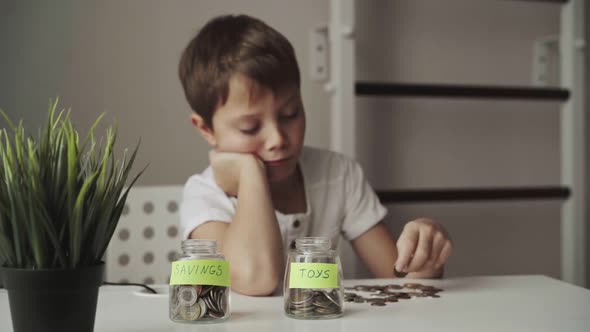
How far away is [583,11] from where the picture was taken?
1644 millimetres

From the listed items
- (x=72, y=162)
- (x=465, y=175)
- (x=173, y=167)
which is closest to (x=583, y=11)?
(x=465, y=175)

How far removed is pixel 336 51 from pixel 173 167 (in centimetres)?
45

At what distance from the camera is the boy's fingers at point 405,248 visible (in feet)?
3.19

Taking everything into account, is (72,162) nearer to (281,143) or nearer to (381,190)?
(281,143)

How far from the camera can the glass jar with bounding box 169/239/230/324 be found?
0.74 metres

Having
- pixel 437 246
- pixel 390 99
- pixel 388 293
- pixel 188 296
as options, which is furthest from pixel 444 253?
pixel 390 99

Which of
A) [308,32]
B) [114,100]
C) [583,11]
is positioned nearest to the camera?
[114,100]

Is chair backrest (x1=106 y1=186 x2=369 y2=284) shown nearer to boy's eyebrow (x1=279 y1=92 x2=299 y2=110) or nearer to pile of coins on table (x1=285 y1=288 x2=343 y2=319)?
boy's eyebrow (x1=279 y1=92 x2=299 y2=110)

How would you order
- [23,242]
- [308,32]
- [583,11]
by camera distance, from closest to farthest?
[23,242] < [308,32] < [583,11]

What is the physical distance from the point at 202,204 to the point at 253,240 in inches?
8.5

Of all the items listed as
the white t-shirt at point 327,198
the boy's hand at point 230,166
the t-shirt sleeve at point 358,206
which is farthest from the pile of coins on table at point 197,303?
the t-shirt sleeve at point 358,206

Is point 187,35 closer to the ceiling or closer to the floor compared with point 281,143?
closer to the ceiling

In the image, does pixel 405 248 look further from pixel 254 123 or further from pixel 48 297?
pixel 48 297

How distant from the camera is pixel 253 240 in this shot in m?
1.03
